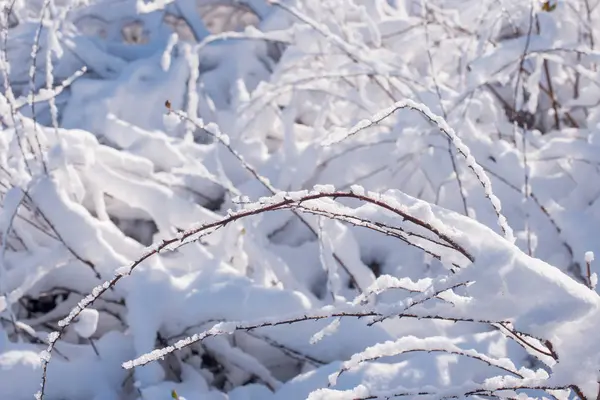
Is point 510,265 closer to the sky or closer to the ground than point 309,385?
closer to the sky

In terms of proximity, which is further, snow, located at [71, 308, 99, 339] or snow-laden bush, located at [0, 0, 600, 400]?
snow-laden bush, located at [0, 0, 600, 400]

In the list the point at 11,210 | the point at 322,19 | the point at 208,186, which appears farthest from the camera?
the point at 322,19

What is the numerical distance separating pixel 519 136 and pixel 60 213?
0.81 m

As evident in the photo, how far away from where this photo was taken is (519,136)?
1.26m

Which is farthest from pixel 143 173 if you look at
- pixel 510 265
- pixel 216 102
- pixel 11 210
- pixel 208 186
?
pixel 510 265

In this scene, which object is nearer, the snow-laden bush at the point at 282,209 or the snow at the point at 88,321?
the snow at the point at 88,321

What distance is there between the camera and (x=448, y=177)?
1212 millimetres

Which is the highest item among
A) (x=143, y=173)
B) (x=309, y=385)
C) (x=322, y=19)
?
(x=322, y=19)

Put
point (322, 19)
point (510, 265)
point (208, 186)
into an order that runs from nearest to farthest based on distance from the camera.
A: point (510, 265), point (208, 186), point (322, 19)

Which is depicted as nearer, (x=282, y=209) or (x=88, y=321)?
(x=282, y=209)

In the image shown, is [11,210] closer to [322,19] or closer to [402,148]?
[402,148]

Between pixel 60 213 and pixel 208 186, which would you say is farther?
pixel 208 186

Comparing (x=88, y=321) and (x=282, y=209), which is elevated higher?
(x=282, y=209)

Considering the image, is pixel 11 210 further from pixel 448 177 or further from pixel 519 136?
pixel 519 136
